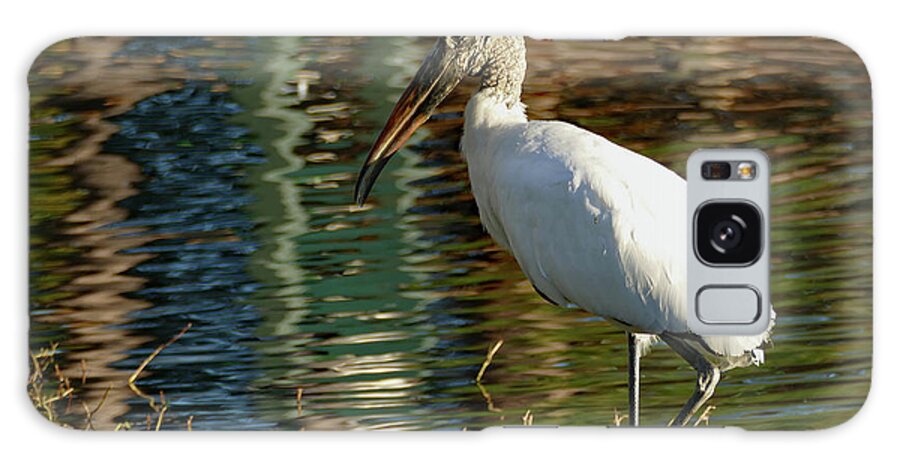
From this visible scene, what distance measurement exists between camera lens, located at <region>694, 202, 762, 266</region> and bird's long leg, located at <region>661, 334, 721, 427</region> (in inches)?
8.4

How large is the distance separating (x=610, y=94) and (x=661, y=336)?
55 centimetres

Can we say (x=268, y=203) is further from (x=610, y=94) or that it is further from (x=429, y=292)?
(x=610, y=94)

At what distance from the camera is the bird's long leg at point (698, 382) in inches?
129

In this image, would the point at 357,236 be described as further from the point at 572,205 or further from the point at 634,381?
the point at 634,381

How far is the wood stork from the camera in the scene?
3277 mm

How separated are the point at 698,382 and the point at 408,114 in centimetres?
86

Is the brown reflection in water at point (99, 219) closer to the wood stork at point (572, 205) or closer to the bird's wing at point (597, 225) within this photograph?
the wood stork at point (572, 205)

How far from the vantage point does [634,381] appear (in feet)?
10.9

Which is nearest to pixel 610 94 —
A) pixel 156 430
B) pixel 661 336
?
pixel 661 336

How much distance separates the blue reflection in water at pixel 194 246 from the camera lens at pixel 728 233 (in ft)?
3.21

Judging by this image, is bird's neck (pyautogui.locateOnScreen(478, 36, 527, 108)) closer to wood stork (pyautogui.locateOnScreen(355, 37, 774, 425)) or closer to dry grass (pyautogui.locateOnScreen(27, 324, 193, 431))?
wood stork (pyautogui.locateOnScreen(355, 37, 774, 425))

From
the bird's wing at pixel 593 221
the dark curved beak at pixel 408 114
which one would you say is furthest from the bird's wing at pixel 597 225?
the dark curved beak at pixel 408 114

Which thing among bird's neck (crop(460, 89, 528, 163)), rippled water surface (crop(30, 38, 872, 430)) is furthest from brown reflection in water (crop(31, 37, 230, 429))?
bird's neck (crop(460, 89, 528, 163))

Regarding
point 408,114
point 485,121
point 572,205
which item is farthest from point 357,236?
point 572,205
